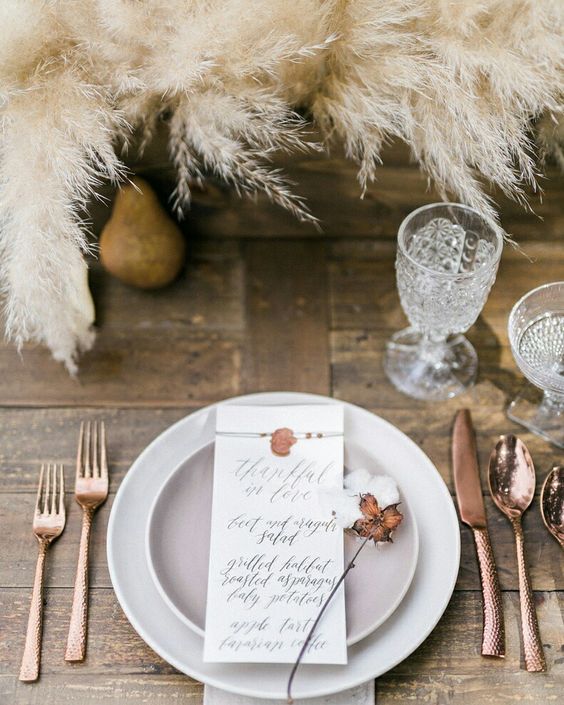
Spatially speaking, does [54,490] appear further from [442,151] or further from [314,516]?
[442,151]

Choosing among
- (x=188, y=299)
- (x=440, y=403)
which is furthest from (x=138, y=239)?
(x=440, y=403)

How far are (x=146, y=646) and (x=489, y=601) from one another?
13.2 inches

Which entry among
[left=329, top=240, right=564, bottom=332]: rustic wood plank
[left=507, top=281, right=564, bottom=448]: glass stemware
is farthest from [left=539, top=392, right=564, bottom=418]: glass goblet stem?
[left=329, top=240, right=564, bottom=332]: rustic wood plank

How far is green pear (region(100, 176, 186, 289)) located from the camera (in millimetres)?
884

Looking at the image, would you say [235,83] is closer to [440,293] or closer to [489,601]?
[440,293]

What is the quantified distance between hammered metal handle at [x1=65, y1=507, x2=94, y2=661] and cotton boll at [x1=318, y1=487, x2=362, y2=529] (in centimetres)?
24

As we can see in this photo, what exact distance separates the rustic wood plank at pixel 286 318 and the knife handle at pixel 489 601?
0.25 m

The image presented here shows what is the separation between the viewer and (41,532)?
29.1 inches

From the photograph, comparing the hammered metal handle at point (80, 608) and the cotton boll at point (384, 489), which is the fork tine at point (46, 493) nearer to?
the hammered metal handle at point (80, 608)

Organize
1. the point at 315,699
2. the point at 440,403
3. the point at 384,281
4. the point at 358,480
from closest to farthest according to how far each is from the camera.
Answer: the point at 315,699
the point at 358,480
the point at 440,403
the point at 384,281

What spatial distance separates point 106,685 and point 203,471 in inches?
8.7

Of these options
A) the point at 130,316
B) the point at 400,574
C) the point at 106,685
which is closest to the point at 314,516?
the point at 400,574

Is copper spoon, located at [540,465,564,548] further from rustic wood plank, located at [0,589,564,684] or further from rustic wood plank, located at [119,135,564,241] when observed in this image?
rustic wood plank, located at [119,135,564,241]

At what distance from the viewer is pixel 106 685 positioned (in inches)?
25.8
